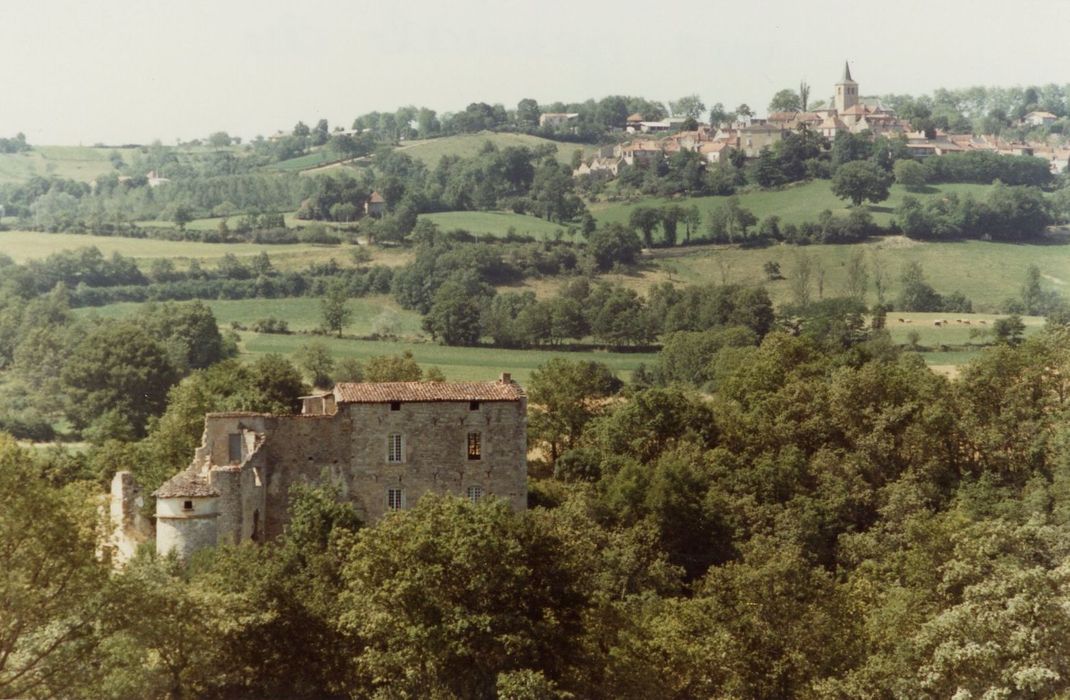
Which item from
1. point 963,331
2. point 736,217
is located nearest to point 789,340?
point 963,331

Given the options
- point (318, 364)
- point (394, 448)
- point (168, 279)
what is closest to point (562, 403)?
point (394, 448)

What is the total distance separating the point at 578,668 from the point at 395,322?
7887 cm

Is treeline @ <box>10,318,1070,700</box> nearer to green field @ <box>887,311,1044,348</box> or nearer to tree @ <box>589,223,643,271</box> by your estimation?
green field @ <box>887,311,1044,348</box>

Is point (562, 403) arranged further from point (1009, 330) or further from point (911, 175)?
point (911, 175)

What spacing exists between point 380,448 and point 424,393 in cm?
235

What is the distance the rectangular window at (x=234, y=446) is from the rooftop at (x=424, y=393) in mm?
3504

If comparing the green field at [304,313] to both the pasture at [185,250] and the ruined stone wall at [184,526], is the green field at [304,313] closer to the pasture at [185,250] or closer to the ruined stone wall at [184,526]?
the pasture at [185,250]

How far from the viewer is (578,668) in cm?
4038

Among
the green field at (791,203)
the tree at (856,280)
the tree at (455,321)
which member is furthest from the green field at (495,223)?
the tree at (455,321)

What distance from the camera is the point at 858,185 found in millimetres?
158250

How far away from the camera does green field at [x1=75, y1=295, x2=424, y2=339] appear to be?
117 m

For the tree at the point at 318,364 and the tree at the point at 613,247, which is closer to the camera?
the tree at the point at 318,364

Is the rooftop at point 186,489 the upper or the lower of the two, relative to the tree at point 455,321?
upper

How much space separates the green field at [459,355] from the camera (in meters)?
98.0
